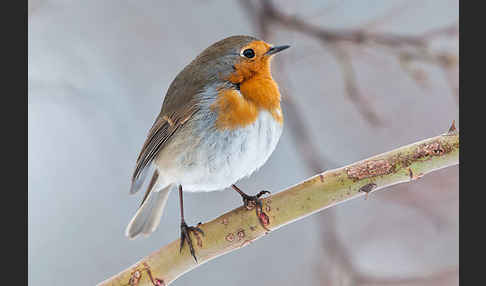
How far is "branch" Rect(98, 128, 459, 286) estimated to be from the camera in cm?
104

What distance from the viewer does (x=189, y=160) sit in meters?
1.30

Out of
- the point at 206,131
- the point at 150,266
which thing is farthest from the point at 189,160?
the point at 150,266

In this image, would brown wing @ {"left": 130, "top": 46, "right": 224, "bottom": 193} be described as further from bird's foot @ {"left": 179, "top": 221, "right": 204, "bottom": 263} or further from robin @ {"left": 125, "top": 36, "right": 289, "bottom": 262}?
bird's foot @ {"left": 179, "top": 221, "right": 204, "bottom": 263}

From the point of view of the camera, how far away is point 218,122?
127cm

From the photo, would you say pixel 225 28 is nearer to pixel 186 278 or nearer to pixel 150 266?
pixel 186 278

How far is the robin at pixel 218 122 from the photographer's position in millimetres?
1269

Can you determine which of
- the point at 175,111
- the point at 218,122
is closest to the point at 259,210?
the point at 218,122

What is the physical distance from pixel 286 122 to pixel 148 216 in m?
0.60

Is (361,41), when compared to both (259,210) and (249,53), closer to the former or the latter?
(249,53)

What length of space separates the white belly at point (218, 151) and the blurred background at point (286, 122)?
0.35 m

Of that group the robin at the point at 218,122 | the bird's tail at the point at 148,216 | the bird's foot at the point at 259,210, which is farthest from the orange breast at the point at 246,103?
the bird's tail at the point at 148,216

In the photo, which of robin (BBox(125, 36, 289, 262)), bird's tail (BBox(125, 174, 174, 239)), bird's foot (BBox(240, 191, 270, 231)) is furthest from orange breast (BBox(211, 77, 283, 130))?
bird's tail (BBox(125, 174, 174, 239))

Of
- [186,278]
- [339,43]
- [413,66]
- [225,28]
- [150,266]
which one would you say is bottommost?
[150,266]

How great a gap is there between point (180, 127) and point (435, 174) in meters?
0.99
